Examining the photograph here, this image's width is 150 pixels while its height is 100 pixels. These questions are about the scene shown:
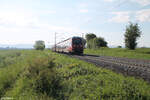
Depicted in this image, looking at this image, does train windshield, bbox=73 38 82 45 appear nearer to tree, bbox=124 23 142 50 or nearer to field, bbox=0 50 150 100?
field, bbox=0 50 150 100

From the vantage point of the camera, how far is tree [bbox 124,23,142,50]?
43062mm

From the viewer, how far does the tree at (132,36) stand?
4306cm

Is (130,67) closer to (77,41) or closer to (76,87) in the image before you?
(76,87)

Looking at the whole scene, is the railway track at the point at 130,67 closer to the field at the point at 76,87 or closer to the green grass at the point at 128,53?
the field at the point at 76,87

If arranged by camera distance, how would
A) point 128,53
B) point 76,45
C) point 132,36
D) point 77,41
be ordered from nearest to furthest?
point 76,45, point 77,41, point 128,53, point 132,36

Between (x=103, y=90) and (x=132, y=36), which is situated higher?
(x=132, y=36)

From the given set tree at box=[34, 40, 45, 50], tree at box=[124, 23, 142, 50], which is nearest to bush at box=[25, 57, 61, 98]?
tree at box=[124, 23, 142, 50]

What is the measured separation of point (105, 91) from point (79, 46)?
2003 centimetres

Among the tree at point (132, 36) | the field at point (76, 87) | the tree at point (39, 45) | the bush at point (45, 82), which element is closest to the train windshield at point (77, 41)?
the field at point (76, 87)

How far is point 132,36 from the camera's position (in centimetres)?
4294

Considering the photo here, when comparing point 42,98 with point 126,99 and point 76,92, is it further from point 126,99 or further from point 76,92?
point 126,99

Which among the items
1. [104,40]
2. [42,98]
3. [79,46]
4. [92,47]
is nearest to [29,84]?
[42,98]

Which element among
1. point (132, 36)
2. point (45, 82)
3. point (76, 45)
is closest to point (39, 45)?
point (132, 36)

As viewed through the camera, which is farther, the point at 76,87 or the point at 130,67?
the point at 130,67
